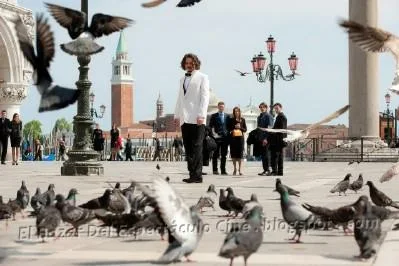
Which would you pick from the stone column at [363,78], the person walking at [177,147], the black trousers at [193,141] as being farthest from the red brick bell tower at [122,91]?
the black trousers at [193,141]

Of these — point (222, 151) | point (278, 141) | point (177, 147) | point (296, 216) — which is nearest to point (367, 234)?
point (296, 216)

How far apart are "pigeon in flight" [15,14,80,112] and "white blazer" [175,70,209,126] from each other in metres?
7.40

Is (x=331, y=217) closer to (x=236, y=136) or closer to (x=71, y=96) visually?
(x=71, y=96)

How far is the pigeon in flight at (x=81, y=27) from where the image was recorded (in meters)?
5.57

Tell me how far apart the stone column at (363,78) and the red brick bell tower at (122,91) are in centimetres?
14320

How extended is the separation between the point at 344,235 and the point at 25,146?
3961 centimetres

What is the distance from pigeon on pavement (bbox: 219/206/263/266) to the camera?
4.40 m

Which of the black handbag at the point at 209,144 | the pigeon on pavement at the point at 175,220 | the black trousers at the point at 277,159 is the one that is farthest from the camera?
the black trousers at the point at 277,159

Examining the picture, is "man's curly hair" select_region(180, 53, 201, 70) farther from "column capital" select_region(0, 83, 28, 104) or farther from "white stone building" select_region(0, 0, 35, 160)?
"column capital" select_region(0, 83, 28, 104)

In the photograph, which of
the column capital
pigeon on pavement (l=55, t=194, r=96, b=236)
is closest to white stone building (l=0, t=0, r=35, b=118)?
the column capital

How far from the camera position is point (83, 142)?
1681 cm

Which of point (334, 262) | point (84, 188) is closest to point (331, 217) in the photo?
point (334, 262)

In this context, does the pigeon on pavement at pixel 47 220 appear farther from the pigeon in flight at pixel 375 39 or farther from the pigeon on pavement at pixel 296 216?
the pigeon in flight at pixel 375 39

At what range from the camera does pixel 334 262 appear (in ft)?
16.8
